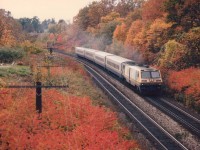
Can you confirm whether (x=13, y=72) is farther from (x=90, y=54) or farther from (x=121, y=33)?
(x=121, y=33)

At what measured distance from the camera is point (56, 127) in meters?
20.6

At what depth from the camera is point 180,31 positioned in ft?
144

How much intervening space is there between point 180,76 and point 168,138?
1363 cm

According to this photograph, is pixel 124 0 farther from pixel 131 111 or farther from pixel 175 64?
pixel 131 111

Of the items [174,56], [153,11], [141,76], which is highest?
[153,11]

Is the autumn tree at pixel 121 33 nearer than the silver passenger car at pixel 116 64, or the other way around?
the silver passenger car at pixel 116 64

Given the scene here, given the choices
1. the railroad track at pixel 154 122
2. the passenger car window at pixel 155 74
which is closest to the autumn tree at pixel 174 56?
the passenger car window at pixel 155 74

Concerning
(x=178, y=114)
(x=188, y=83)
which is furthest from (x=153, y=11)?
(x=178, y=114)

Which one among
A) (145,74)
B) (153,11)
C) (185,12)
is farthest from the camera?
(153,11)

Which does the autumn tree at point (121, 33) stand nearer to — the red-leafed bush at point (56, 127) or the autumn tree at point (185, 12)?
the autumn tree at point (185, 12)

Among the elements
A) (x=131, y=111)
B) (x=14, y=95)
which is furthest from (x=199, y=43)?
(x=14, y=95)

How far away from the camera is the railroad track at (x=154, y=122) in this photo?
23625 millimetres

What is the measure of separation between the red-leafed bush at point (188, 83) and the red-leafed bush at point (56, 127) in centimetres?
1106

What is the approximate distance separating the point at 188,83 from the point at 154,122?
→ 8503 millimetres
